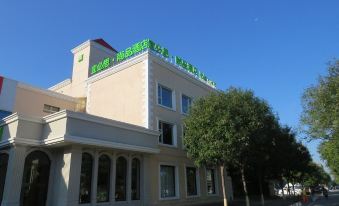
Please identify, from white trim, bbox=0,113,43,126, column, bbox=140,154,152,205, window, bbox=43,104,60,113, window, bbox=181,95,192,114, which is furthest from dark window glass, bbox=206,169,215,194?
white trim, bbox=0,113,43,126

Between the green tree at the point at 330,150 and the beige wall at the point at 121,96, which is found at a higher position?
the beige wall at the point at 121,96

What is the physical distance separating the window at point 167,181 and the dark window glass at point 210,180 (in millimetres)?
4628

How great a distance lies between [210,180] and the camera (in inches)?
1007

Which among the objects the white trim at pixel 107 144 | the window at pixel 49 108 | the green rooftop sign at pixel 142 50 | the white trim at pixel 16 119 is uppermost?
the green rooftop sign at pixel 142 50

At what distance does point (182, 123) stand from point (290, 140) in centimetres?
1221

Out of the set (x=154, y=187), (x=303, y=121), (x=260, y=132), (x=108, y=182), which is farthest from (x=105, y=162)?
(x=303, y=121)

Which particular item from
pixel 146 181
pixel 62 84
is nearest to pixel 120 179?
pixel 146 181

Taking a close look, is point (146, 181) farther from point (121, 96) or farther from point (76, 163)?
point (121, 96)

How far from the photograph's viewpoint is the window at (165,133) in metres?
21.6

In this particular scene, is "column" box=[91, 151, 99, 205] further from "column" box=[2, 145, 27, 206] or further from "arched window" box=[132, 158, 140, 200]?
"column" box=[2, 145, 27, 206]

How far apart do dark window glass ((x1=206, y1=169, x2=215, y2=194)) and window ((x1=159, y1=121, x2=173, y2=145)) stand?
5.26 m

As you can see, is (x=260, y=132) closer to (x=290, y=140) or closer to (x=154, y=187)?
(x=154, y=187)

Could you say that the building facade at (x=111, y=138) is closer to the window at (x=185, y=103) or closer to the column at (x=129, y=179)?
the column at (x=129, y=179)

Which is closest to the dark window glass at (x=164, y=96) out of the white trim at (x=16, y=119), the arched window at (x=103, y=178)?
the arched window at (x=103, y=178)
